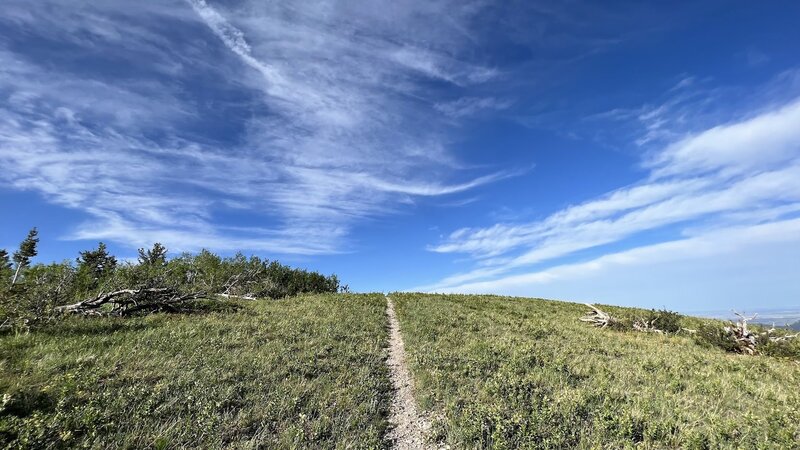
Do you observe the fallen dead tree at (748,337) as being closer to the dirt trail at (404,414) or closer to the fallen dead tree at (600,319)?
the fallen dead tree at (600,319)

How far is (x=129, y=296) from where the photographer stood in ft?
62.5

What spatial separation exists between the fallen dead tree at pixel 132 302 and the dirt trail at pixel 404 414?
1376cm

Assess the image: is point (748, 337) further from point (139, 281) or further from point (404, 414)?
point (139, 281)

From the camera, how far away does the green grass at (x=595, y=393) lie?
792 cm

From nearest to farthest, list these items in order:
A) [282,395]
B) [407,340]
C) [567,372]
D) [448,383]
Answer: [282,395], [448,383], [567,372], [407,340]

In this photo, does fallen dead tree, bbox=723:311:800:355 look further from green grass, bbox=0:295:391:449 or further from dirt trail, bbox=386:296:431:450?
green grass, bbox=0:295:391:449

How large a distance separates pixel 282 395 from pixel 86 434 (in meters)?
3.87

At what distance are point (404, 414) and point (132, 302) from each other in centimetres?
1718

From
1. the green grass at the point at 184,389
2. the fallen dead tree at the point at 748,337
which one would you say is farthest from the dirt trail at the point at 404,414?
the fallen dead tree at the point at 748,337

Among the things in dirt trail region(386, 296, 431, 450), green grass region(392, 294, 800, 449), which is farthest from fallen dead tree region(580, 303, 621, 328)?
dirt trail region(386, 296, 431, 450)

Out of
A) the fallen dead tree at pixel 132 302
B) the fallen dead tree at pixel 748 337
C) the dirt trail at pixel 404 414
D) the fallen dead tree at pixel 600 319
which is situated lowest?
the dirt trail at pixel 404 414

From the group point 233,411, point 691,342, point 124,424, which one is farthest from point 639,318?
point 124,424

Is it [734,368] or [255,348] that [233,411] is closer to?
[255,348]

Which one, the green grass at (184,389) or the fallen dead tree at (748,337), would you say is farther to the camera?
the fallen dead tree at (748,337)
